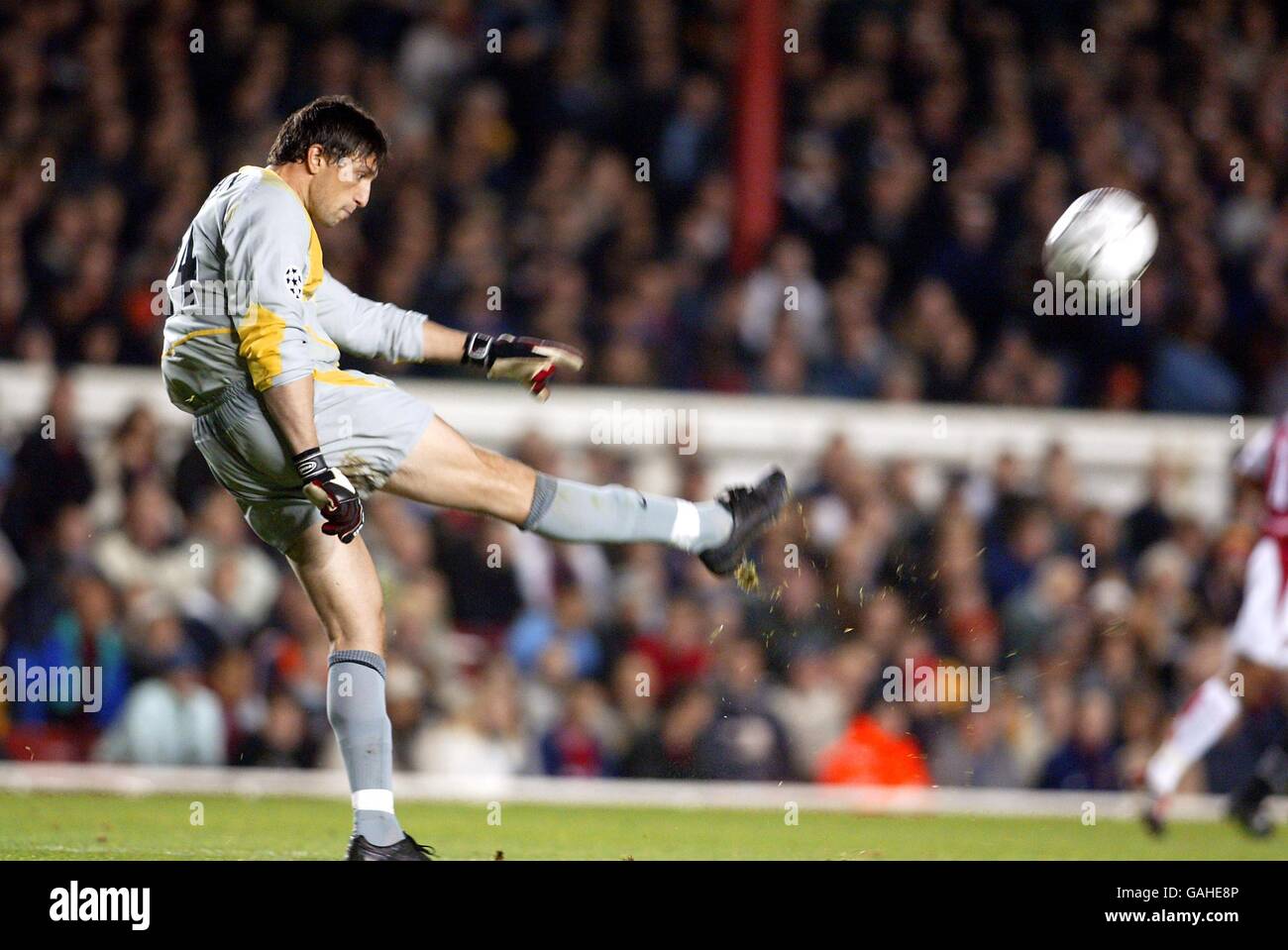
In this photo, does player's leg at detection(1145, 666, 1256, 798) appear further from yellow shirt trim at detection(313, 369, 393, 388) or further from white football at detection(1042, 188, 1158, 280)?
yellow shirt trim at detection(313, 369, 393, 388)

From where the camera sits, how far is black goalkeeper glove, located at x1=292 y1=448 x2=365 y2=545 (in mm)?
4641

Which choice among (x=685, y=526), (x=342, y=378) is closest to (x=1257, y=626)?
(x=685, y=526)

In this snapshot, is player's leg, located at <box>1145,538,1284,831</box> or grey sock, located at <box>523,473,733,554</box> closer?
grey sock, located at <box>523,473,733,554</box>

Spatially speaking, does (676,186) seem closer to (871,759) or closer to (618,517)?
(871,759)

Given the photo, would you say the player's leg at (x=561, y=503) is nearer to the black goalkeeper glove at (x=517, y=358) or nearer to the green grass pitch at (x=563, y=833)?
the black goalkeeper glove at (x=517, y=358)

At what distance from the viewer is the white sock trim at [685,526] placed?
534 centimetres

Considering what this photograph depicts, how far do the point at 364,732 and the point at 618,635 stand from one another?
418cm

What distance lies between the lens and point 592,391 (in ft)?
32.8

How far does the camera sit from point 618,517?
524cm

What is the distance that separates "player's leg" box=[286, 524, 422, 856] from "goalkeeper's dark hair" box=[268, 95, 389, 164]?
986 mm

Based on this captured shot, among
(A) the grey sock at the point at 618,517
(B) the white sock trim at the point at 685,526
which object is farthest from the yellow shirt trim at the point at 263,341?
(B) the white sock trim at the point at 685,526

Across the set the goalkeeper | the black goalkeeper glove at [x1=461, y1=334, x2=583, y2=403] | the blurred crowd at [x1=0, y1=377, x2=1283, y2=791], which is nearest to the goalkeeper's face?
the goalkeeper
